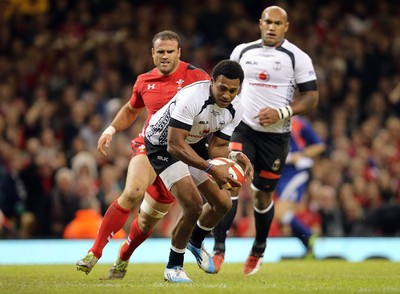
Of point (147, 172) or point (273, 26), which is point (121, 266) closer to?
point (147, 172)

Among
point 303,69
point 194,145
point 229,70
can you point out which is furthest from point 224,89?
point 303,69

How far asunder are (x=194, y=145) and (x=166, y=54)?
1.11m

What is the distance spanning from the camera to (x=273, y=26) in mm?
10984

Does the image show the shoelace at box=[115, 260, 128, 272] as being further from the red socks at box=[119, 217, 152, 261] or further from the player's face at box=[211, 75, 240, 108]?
the player's face at box=[211, 75, 240, 108]

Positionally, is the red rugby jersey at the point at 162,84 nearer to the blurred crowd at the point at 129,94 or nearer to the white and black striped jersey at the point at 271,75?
the white and black striped jersey at the point at 271,75

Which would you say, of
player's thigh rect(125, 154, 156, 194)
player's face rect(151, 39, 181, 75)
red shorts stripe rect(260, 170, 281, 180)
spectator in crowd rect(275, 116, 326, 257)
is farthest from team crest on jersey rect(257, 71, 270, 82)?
spectator in crowd rect(275, 116, 326, 257)

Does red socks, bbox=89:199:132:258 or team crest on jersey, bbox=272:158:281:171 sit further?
team crest on jersey, bbox=272:158:281:171

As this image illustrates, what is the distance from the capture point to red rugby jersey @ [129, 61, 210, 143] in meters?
10.1

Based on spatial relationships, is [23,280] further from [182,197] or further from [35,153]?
[35,153]

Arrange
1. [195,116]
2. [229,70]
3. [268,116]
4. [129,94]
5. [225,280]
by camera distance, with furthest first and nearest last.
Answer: [129,94] → [268,116] → [225,280] → [195,116] → [229,70]

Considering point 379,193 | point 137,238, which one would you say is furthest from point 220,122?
point 379,193

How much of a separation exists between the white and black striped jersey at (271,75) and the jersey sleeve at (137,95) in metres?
1.41

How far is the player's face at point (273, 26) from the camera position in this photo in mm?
10930

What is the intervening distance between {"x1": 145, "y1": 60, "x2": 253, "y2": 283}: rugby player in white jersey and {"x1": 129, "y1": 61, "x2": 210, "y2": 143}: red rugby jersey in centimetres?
61
